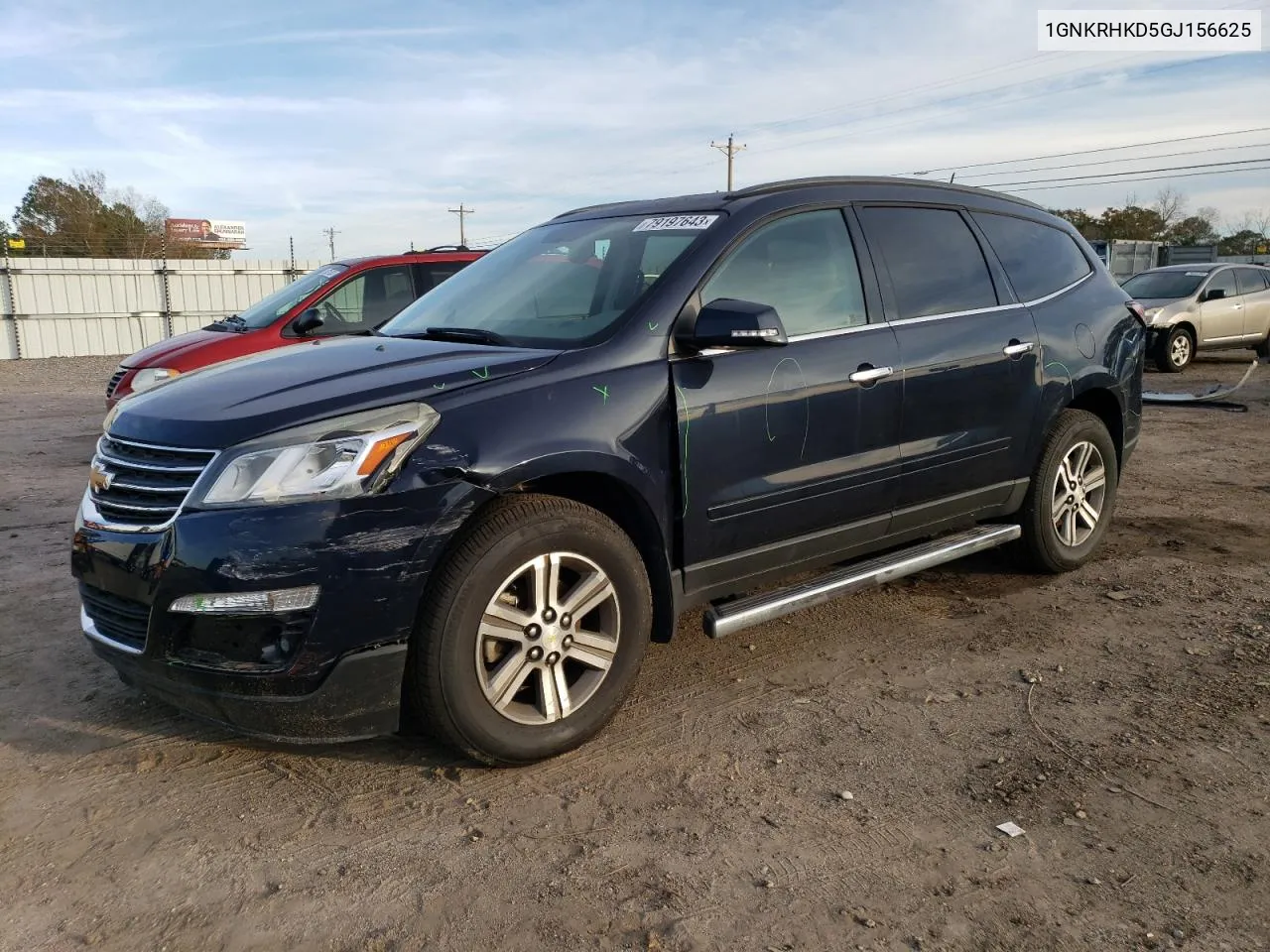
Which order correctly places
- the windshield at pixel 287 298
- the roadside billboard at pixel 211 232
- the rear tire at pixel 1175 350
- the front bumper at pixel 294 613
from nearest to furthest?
1. the front bumper at pixel 294 613
2. the windshield at pixel 287 298
3. the rear tire at pixel 1175 350
4. the roadside billboard at pixel 211 232

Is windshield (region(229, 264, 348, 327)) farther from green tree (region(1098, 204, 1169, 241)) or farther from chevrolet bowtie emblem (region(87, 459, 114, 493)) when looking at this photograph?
green tree (region(1098, 204, 1169, 241))

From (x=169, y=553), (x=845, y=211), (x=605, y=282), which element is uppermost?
(x=845, y=211)

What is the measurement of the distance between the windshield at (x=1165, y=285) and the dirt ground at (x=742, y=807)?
41.7 feet

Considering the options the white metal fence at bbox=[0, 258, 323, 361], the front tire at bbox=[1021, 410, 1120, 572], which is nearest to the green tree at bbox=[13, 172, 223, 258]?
the white metal fence at bbox=[0, 258, 323, 361]

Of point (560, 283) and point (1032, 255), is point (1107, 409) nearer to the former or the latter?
point (1032, 255)

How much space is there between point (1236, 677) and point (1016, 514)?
130 cm

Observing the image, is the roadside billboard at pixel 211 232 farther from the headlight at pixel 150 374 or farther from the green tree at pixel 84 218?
the headlight at pixel 150 374

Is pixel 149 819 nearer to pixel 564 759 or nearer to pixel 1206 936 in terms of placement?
pixel 564 759

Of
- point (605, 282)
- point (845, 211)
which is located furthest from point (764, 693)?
point (845, 211)

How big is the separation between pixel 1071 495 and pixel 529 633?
3.20m

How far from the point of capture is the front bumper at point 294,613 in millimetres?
2768

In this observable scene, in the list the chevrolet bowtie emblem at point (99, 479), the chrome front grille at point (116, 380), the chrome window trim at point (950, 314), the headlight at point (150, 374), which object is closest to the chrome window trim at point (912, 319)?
the chrome window trim at point (950, 314)

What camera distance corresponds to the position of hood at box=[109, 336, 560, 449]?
2.95 meters

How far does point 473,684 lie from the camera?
9.84 ft
